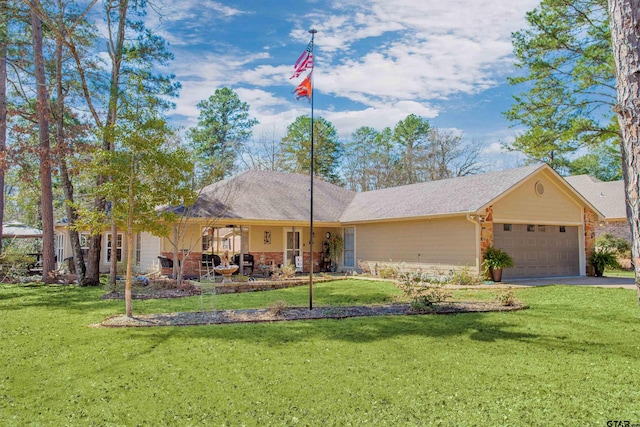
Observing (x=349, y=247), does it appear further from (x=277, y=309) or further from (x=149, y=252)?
(x=277, y=309)

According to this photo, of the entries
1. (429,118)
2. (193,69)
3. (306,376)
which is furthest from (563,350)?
(429,118)

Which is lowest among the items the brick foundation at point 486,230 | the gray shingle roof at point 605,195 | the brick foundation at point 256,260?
the brick foundation at point 256,260

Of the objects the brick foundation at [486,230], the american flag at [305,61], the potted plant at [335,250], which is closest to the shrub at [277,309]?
the american flag at [305,61]

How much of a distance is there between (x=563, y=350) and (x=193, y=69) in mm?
15804

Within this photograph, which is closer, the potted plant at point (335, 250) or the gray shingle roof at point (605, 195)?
the potted plant at point (335, 250)

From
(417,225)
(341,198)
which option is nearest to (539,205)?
(417,225)

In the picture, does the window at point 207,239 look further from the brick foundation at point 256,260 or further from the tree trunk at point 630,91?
the tree trunk at point 630,91

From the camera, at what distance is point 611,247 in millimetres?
22703

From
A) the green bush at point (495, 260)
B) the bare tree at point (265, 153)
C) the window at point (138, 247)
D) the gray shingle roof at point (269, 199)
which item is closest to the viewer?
the green bush at point (495, 260)

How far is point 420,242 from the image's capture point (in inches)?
674

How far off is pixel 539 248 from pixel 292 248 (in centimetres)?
991

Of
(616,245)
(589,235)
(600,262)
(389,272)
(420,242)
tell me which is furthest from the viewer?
(616,245)

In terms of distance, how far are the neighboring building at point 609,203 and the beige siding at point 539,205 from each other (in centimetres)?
662

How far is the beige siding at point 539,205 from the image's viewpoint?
1586 cm
